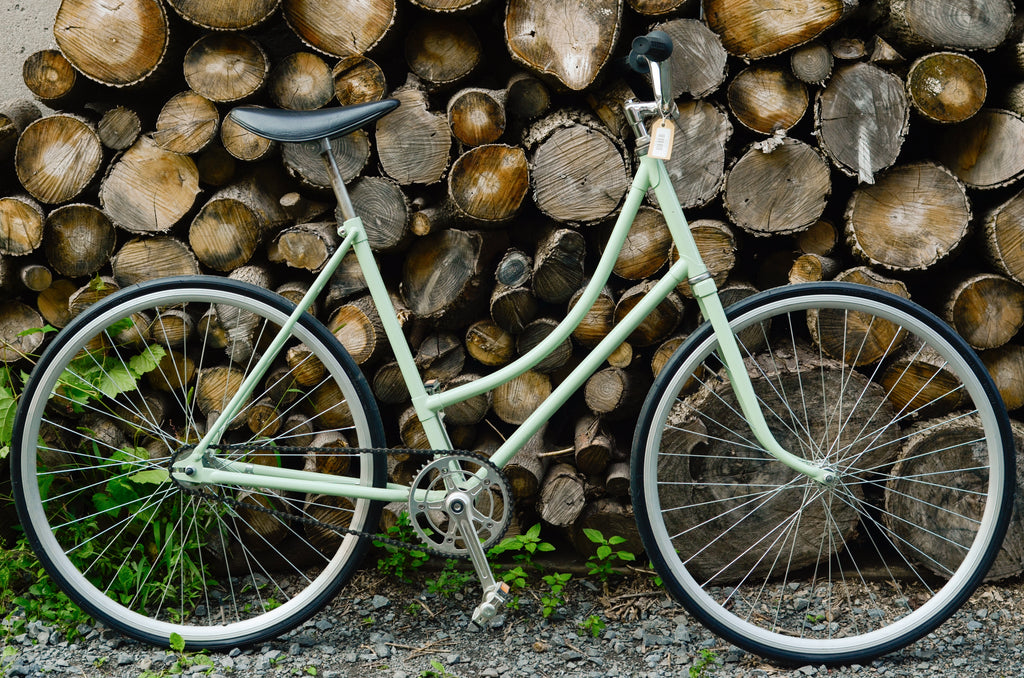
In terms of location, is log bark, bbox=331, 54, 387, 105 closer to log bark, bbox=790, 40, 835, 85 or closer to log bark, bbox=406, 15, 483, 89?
log bark, bbox=406, 15, 483, 89

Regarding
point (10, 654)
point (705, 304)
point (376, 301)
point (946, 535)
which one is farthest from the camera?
point (946, 535)

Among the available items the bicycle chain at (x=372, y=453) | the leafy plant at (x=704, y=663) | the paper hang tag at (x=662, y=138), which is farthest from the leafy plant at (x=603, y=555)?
the paper hang tag at (x=662, y=138)

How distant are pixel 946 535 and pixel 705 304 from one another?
1.25 m

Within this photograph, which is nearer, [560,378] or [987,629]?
[987,629]

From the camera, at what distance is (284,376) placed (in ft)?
8.37

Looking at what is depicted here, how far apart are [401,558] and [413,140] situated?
139 cm

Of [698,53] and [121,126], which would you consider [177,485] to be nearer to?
[121,126]

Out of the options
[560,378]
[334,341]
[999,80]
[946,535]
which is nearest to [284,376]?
[334,341]

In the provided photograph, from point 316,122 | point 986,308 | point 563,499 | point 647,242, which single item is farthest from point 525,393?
point 986,308

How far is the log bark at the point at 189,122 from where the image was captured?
244cm

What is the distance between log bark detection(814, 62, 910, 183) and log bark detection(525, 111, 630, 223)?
0.60 meters

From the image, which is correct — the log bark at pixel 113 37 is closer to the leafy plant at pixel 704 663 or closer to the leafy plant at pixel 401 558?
the leafy plant at pixel 401 558

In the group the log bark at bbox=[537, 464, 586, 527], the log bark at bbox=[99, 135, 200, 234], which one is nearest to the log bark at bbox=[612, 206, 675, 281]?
the log bark at bbox=[537, 464, 586, 527]

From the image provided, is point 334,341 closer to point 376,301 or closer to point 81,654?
point 376,301
